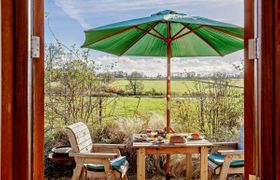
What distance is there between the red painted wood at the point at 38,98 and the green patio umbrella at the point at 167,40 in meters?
2.18

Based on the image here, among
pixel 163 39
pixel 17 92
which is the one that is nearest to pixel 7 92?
pixel 17 92

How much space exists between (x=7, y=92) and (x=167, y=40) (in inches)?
127

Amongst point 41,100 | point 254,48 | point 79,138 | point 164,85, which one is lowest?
point 79,138

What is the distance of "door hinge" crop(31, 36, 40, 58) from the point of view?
4.86 ft

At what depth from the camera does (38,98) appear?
5.03 feet

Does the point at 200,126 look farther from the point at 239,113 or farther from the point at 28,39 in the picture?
the point at 28,39

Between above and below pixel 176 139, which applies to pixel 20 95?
above

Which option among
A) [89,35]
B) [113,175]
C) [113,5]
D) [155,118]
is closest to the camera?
[113,175]

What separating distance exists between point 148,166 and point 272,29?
398 centimetres

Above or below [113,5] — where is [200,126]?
below

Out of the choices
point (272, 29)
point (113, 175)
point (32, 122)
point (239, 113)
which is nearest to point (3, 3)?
point (32, 122)

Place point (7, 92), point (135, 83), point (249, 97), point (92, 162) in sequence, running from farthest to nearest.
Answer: point (135, 83), point (92, 162), point (249, 97), point (7, 92)

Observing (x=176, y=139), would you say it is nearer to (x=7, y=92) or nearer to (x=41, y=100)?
(x=41, y=100)

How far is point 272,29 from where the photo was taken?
1.43m
